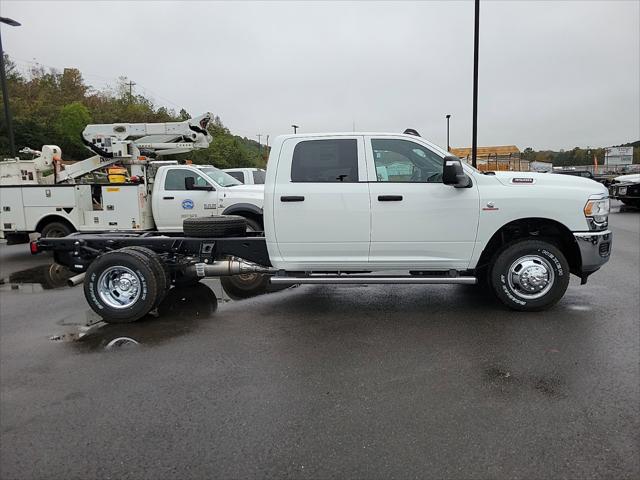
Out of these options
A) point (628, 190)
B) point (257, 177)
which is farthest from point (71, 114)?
point (628, 190)

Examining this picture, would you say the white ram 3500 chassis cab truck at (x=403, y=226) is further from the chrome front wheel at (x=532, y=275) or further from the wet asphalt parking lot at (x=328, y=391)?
the wet asphalt parking lot at (x=328, y=391)

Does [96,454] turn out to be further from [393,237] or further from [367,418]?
[393,237]

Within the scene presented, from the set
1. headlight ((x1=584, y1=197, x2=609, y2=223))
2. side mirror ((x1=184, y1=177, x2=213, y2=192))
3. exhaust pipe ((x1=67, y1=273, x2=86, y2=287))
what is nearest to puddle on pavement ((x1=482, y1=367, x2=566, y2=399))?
headlight ((x1=584, y1=197, x2=609, y2=223))

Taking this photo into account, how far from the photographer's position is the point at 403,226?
5.59 m

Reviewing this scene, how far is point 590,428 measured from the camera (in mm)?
3182

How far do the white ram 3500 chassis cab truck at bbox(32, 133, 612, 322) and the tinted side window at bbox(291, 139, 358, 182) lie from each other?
0.01 meters

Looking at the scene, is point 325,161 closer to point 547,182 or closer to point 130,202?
point 547,182

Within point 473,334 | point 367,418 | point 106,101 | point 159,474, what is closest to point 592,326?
point 473,334

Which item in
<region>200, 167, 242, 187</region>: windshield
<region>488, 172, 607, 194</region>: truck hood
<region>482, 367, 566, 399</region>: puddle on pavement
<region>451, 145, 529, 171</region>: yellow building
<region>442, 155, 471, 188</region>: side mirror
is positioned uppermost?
<region>451, 145, 529, 171</region>: yellow building

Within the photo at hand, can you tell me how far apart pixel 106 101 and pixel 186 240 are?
8409 centimetres

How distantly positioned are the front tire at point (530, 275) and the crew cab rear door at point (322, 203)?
5.35 feet

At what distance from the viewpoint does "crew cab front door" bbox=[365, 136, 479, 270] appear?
18.2ft

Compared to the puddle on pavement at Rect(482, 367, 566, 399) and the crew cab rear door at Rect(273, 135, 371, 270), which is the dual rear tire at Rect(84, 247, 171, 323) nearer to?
the crew cab rear door at Rect(273, 135, 371, 270)

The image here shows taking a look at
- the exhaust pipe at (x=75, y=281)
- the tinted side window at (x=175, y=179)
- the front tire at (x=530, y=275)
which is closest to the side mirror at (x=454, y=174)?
the front tire at (x=530, y=275)
